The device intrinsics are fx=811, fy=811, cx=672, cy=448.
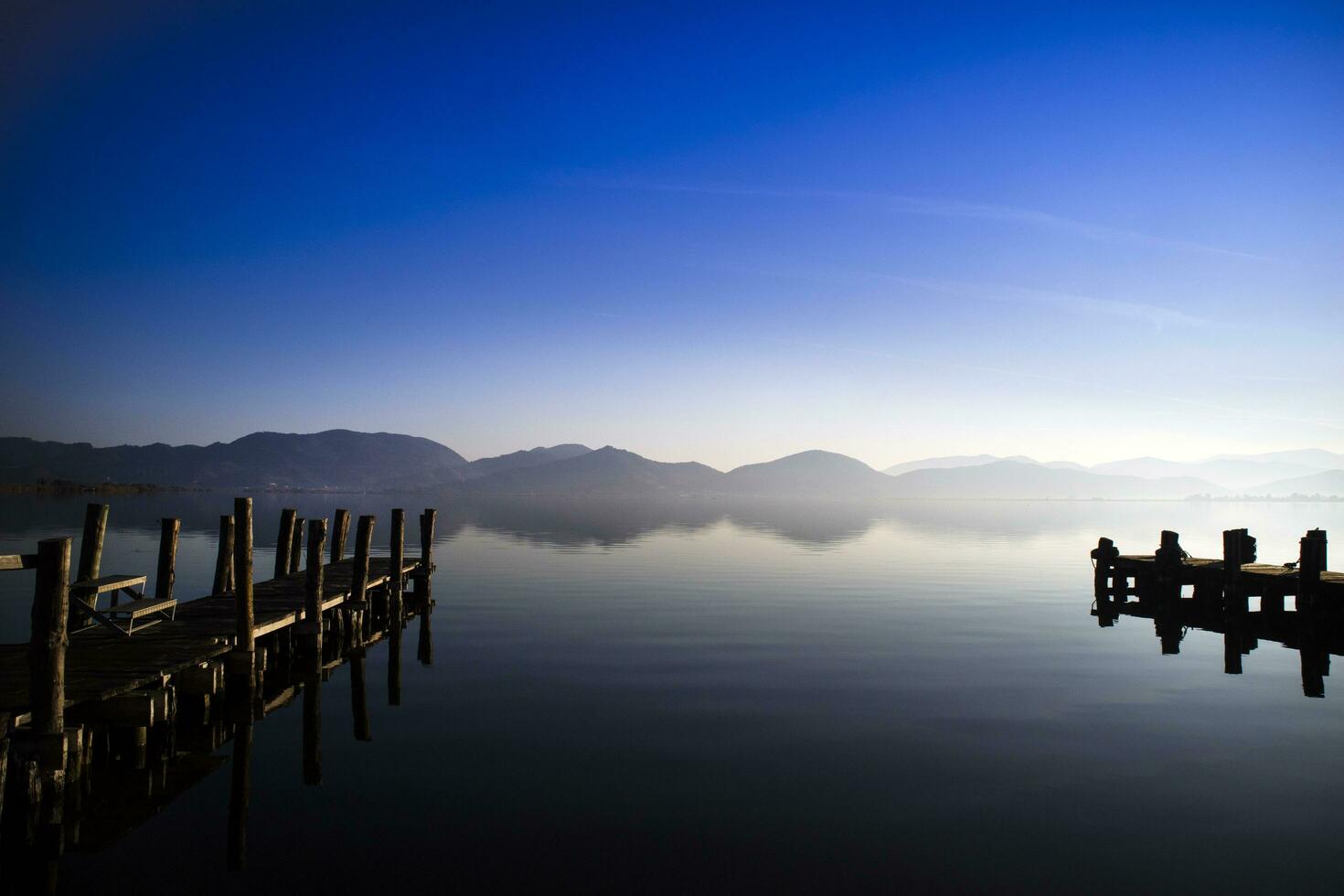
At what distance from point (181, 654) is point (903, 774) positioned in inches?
497

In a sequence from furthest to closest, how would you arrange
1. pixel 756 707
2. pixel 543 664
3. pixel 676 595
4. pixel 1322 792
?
pixel 676 595 → pixel 543 664 → pixel 756 707 → pixel 1322 792

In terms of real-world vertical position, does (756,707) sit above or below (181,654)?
below

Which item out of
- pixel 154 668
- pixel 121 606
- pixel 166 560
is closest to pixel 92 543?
pixel 166 560

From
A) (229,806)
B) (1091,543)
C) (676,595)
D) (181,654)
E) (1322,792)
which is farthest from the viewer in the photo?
(1091,543)

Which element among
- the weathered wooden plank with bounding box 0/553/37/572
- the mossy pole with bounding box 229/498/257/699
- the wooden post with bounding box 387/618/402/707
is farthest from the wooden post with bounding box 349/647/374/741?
the weathered wooden plank with bounding box 0/553/37/572

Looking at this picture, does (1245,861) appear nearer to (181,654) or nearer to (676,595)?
(181,654)

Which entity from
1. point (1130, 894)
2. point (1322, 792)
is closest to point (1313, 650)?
point (1322, 792)

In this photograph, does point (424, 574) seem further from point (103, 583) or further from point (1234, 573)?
point (1234, 573)

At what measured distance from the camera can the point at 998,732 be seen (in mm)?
15164

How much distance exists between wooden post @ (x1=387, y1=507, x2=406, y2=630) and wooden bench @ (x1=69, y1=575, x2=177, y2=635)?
25.7 ft

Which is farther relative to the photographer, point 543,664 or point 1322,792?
point 543,664

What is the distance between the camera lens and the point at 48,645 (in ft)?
34.1

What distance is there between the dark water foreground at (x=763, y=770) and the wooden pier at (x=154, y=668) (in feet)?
1.60

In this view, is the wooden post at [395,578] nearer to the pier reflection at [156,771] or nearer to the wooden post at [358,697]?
the wooden post at [358,697]
